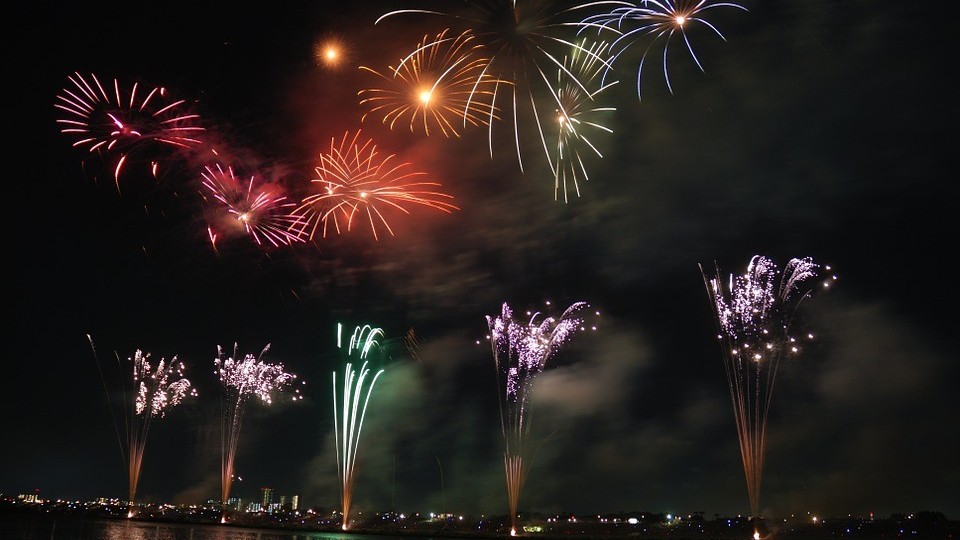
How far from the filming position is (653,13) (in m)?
21.0

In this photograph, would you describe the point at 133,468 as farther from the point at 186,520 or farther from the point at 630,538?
the point at 630,538

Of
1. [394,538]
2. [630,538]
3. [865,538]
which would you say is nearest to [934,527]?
[865,538]

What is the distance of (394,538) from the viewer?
2410 inches

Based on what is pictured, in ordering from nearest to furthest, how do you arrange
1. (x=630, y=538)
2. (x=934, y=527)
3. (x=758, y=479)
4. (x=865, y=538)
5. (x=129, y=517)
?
(x=758, y=479)
(x=630, y=538)
(x=129, y=517)
(x=865, y=538)
(x=934, y=527)

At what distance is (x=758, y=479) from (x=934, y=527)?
10841cm

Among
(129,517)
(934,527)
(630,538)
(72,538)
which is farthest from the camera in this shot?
(934,527)

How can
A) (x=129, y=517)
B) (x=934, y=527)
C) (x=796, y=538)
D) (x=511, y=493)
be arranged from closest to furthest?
1. (x=511, y=493)
2. (x=796, y=538)
3. (x=129, y=517)
4. (x=934, y=527)

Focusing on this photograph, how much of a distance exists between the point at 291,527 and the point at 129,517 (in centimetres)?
2011

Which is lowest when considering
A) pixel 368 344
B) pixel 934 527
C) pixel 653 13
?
pixel 934 527

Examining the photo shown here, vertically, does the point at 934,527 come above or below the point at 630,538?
below

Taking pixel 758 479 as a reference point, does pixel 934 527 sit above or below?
below

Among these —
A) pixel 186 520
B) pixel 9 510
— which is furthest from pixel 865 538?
pixel 9 510

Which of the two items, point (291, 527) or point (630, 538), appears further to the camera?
point (291, 527)

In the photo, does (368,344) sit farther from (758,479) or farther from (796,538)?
(796,538)
